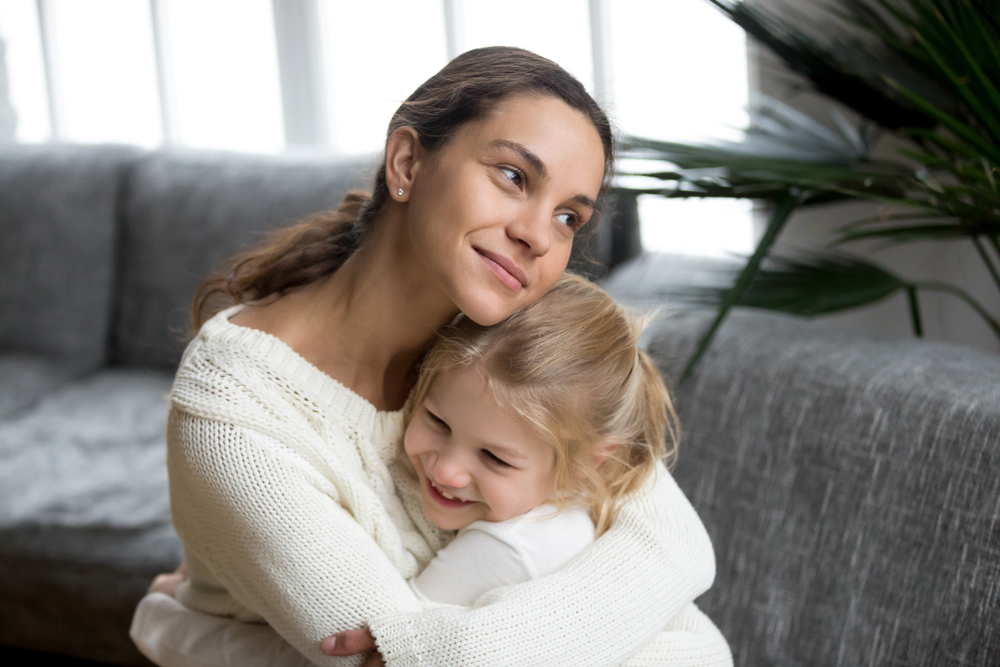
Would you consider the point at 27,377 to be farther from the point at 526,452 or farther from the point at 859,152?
the point at 859,152

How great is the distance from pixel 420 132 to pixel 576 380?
14.4 inches

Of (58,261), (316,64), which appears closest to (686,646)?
(58,261)

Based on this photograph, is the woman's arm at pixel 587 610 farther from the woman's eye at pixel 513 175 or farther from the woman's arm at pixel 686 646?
the woman's eye at pixel 513 175

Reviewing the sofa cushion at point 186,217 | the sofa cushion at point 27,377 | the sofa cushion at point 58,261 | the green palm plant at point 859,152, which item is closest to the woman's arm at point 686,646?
the green palm plant at point 859,152

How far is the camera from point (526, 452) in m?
1.05

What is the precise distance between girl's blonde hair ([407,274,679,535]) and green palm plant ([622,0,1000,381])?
284 millimetres

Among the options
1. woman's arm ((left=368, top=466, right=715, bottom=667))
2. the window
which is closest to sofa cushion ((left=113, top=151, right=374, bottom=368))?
the window

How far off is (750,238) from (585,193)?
1.69m

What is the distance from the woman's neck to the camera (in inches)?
43.5

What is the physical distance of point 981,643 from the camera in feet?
3.61

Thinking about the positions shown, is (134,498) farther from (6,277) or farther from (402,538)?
(6,277)

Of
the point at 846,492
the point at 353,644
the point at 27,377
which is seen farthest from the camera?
the point at 27,377

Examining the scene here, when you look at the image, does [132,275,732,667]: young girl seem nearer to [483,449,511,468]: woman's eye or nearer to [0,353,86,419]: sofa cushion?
[483,449,511,468]: woman's eye

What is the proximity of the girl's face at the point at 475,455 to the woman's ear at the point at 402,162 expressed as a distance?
0.24 m
